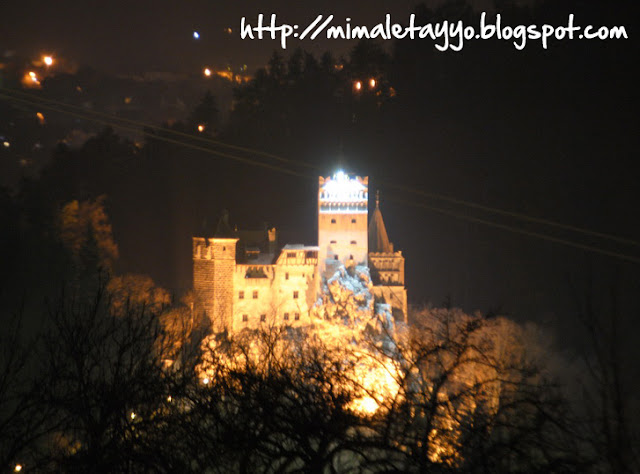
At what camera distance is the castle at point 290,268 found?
3469 centimetres

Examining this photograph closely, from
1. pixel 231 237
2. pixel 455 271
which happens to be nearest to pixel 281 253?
pixel 231 237

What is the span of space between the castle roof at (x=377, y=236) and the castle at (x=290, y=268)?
1200 mm

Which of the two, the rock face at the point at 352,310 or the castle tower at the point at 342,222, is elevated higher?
the castle tower at the point at 342,222

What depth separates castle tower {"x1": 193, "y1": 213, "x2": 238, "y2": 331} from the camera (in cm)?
3438

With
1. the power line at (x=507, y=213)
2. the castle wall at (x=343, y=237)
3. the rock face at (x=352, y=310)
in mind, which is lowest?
the rock face at (x=352, y=310)

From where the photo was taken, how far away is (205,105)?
152 feet

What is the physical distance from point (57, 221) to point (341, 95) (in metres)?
22.6

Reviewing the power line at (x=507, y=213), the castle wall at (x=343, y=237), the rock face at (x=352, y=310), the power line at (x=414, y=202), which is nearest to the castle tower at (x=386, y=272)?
the castle wall at (x=343, y=237)

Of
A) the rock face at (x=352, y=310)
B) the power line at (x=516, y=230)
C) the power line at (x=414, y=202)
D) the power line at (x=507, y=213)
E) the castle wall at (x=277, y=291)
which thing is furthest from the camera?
the power line at (x=507, y=213)

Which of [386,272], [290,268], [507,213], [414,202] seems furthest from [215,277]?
[507,213]

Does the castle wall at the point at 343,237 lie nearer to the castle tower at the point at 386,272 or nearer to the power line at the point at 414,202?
the castle tower at the point at 386,272

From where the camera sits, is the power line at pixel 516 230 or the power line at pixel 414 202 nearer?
the power line at pixel 516 230

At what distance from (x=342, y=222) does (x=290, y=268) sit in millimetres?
4395

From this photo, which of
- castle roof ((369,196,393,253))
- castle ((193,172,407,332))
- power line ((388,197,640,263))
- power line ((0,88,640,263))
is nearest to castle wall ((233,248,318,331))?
castle ((193,172,407,332))
